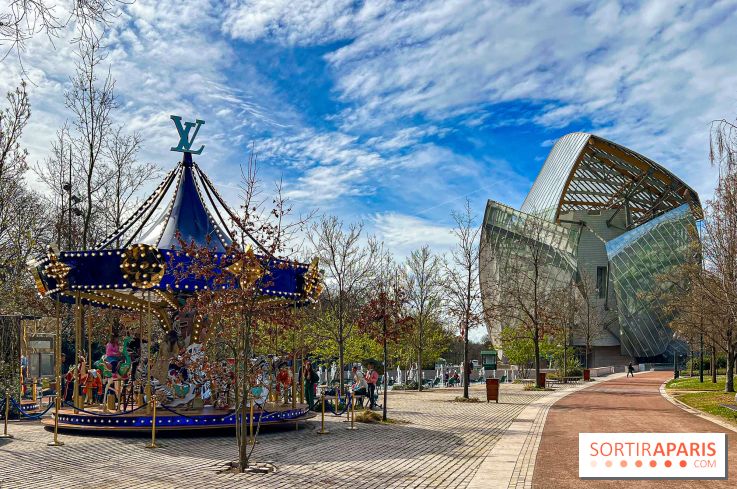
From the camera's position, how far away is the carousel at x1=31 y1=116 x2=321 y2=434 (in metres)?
17.3

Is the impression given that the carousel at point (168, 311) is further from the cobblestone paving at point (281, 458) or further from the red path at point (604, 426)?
the red path at point (604, 426)

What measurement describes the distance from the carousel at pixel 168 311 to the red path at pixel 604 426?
21.3 ft

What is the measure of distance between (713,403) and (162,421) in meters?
20.5

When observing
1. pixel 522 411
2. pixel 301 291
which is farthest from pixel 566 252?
pixel 301 291

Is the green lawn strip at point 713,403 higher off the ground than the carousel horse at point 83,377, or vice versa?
the carousel horse at point 83,377

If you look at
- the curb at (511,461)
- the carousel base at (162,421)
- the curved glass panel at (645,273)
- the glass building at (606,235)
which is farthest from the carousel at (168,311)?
the curved glass panel at (645,273)

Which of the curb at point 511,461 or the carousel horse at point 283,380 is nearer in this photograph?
the curb at point 511,461

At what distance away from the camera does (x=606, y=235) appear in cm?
9069

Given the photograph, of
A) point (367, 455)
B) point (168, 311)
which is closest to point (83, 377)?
point (168, 311)

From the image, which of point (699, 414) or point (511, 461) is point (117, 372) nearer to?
point (511, 461)

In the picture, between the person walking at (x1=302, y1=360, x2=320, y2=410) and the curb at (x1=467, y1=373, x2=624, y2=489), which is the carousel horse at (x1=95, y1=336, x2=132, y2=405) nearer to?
the person walking at (x1=302, y1=360, x2=320, y2=410)

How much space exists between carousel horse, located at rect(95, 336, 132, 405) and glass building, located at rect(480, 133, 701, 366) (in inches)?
2176

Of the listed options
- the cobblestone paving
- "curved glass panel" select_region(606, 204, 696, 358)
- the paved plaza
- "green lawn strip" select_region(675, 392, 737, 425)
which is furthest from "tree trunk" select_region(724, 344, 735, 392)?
"curved glass panel" select_region(606, 204, 696, 358)

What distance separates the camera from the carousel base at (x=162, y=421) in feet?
56.3
